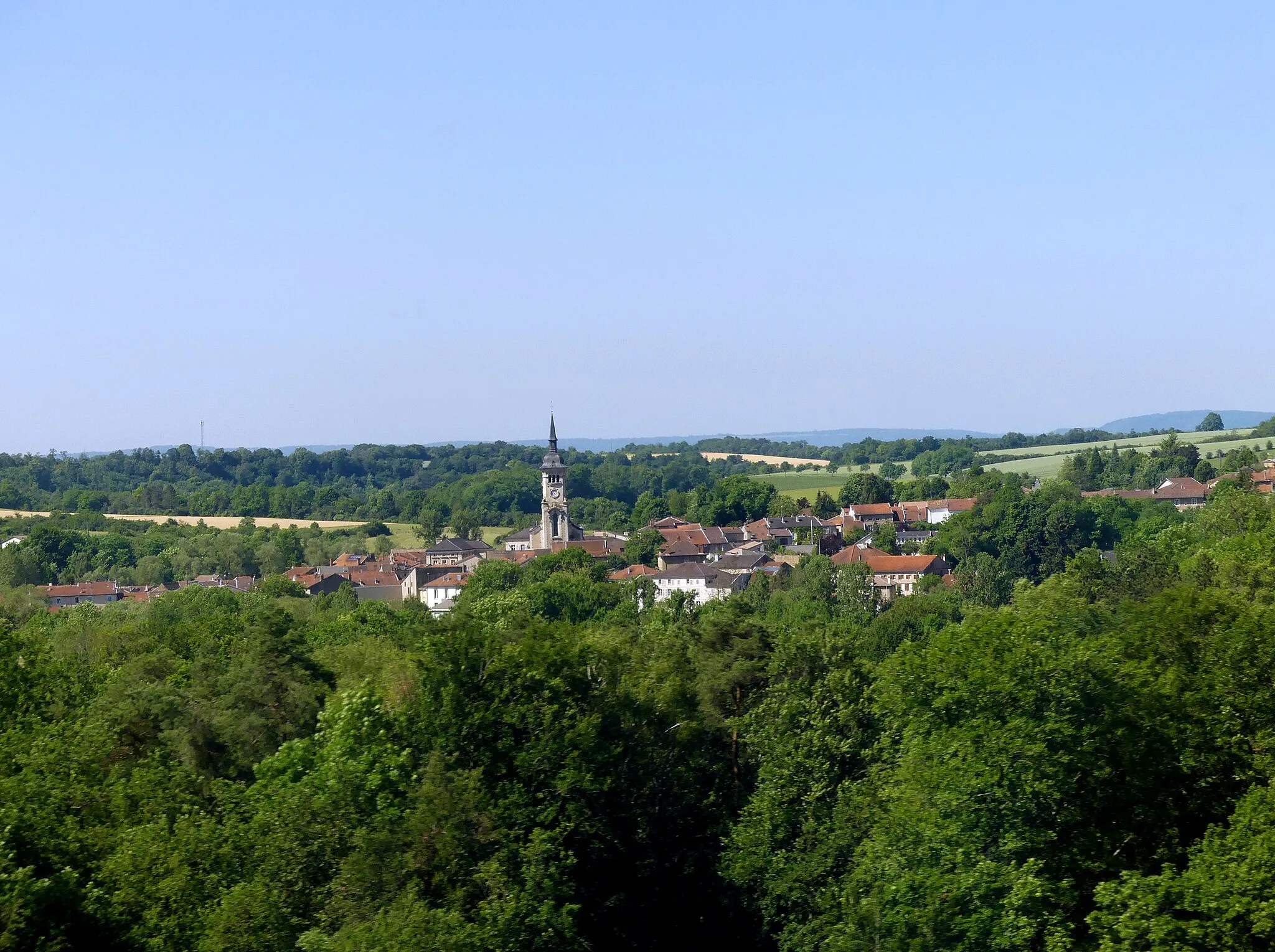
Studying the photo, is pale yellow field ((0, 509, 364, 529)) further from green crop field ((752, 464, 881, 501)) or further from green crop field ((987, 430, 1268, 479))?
green crop field ((987, 430, 1268, 479))

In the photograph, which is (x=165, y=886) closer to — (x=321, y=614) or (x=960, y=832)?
(x=960, y=832)

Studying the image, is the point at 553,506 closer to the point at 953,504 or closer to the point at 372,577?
the point at 372,577

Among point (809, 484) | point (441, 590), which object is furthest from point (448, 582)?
point (809, 484)

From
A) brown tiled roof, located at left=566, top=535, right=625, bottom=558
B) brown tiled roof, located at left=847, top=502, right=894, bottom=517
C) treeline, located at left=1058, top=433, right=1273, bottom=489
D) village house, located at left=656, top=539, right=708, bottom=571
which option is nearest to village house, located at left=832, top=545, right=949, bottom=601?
village house, located at left=656, top=539, right=708, bottom=571

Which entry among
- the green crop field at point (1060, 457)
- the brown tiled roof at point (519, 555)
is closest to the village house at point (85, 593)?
the brown tiled roof at point (519, 555)

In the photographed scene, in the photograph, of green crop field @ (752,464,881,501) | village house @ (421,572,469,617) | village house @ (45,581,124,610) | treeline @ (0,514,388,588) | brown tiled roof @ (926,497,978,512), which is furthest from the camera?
green crop field @ (752,464,881,501)

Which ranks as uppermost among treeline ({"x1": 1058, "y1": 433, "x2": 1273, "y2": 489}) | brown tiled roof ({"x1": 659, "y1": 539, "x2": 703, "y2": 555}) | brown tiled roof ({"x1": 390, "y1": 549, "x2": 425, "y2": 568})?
treeline ({"x1": 1058, "y1": 433, "x2": 1273, "y2": 489})
